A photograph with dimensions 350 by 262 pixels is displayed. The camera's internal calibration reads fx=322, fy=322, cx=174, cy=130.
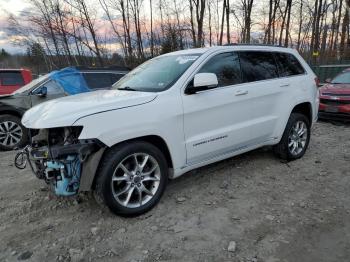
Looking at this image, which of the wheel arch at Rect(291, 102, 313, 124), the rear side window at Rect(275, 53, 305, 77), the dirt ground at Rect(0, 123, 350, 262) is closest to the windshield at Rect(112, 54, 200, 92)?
the dirt ground at Rect(0, 123, 350, 262)

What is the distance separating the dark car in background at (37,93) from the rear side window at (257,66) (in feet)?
11.0

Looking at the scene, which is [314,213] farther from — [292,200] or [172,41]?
[172,41]

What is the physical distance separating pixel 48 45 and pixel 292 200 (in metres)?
27.7

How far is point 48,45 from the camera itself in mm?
27391

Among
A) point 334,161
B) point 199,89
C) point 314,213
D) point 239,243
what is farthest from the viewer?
point 334,161

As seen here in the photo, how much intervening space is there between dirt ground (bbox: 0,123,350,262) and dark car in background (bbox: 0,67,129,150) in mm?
2471

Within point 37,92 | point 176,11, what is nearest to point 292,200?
point 37,92

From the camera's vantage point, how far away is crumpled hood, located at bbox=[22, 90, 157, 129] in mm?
3154

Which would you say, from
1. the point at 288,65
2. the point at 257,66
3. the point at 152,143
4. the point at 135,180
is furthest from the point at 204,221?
the point at 288,65

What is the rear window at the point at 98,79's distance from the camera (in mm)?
7961

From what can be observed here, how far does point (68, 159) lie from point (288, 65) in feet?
12.5

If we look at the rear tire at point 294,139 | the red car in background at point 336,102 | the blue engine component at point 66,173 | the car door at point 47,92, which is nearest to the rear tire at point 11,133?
the car door at point 47,92

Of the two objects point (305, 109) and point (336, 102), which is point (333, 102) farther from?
point (305, 109)

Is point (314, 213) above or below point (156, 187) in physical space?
below
